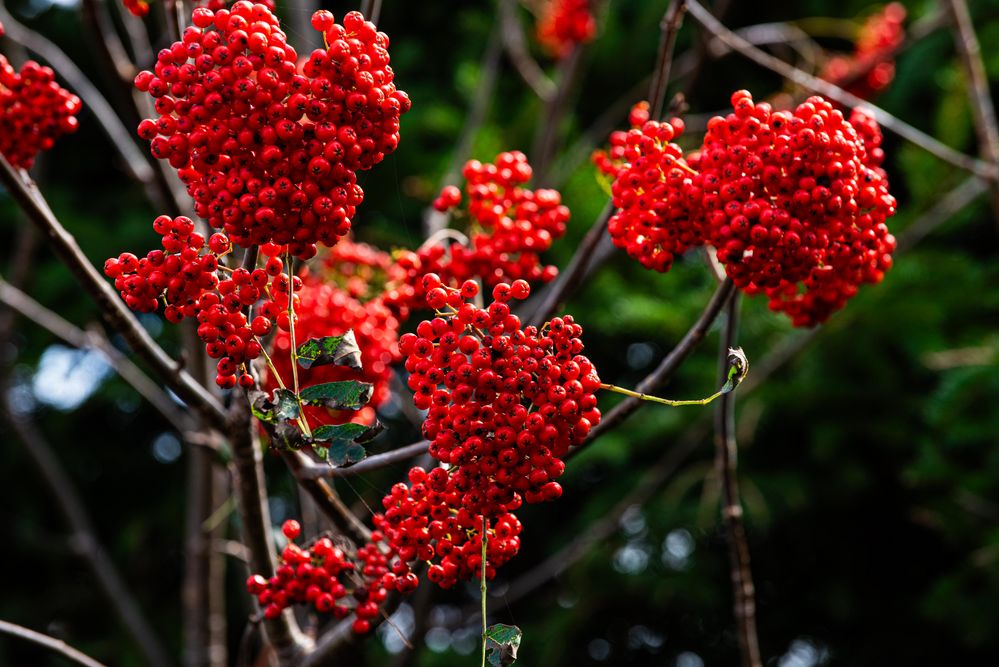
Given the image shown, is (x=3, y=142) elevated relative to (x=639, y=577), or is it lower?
elevated

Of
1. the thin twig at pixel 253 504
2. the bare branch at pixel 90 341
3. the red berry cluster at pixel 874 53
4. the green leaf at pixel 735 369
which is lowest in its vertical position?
the bare branch at pixel 90 341

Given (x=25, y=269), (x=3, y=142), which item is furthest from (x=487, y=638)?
(x=25, y=269)

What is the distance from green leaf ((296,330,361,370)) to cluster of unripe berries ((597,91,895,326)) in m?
0.42

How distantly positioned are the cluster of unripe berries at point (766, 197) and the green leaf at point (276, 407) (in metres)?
0.51

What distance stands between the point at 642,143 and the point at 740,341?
191 centimetres

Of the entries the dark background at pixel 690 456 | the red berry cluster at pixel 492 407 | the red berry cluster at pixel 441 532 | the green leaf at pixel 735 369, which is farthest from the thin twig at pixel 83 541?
the green leaf at pixel 735 369

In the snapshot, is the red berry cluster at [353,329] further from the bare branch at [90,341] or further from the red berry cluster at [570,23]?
the red berry cluster at [570,23]

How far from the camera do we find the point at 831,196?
1.15 metres

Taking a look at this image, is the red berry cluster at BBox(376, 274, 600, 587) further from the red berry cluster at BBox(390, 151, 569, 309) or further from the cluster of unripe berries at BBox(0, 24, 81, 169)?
the cluster of unripe berries at BBox(0, 24, 81, 169)

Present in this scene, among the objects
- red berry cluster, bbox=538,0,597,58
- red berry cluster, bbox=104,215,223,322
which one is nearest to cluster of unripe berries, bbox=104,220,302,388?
red berry cluster, bbox=104,215,223,322

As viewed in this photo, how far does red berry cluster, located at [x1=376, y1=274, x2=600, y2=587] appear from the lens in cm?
100

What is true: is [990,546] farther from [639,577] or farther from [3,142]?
[3,142]

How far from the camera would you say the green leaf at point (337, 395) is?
1.08 meters

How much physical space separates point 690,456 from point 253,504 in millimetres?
2176
